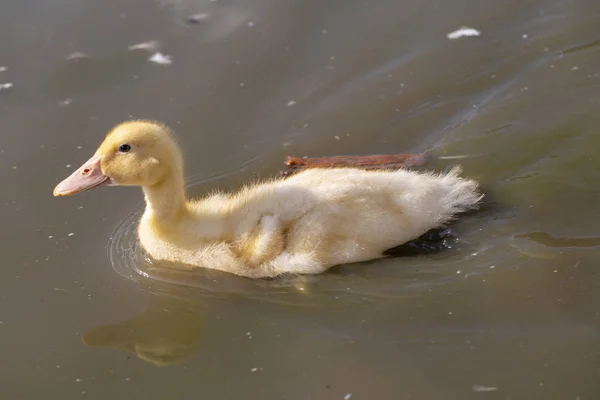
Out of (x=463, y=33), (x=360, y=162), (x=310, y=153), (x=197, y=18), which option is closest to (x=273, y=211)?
(x=360, y=162)

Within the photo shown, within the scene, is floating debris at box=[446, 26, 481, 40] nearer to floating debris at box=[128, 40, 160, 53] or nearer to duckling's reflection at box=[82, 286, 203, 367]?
floating debris at box=[128, 40, 160, 53]

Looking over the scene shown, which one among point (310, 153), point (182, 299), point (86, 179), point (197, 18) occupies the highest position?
point (197, 18)

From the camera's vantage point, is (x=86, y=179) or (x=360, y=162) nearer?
(x=86, y=179)

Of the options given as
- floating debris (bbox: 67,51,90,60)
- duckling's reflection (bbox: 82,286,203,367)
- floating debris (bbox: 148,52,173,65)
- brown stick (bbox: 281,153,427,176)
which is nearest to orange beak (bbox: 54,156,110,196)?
duckling's reflection (bbox: 82,286,203,367)

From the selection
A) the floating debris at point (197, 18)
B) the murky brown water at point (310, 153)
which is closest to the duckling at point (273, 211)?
the murky brown water at point (310, 153)

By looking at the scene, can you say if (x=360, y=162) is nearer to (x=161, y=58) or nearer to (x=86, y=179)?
(x=86, y=179)

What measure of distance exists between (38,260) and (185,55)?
214 centimetres

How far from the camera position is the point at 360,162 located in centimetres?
494

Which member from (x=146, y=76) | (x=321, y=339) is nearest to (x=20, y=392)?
(x=321, y=339)

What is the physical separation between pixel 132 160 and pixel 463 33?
289cm

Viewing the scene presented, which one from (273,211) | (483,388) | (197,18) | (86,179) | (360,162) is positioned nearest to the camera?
(483,388)

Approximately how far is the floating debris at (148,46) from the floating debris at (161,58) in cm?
6

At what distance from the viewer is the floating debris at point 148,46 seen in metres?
6.16

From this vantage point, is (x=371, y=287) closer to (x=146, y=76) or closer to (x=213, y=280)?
(x=213, y=280)
